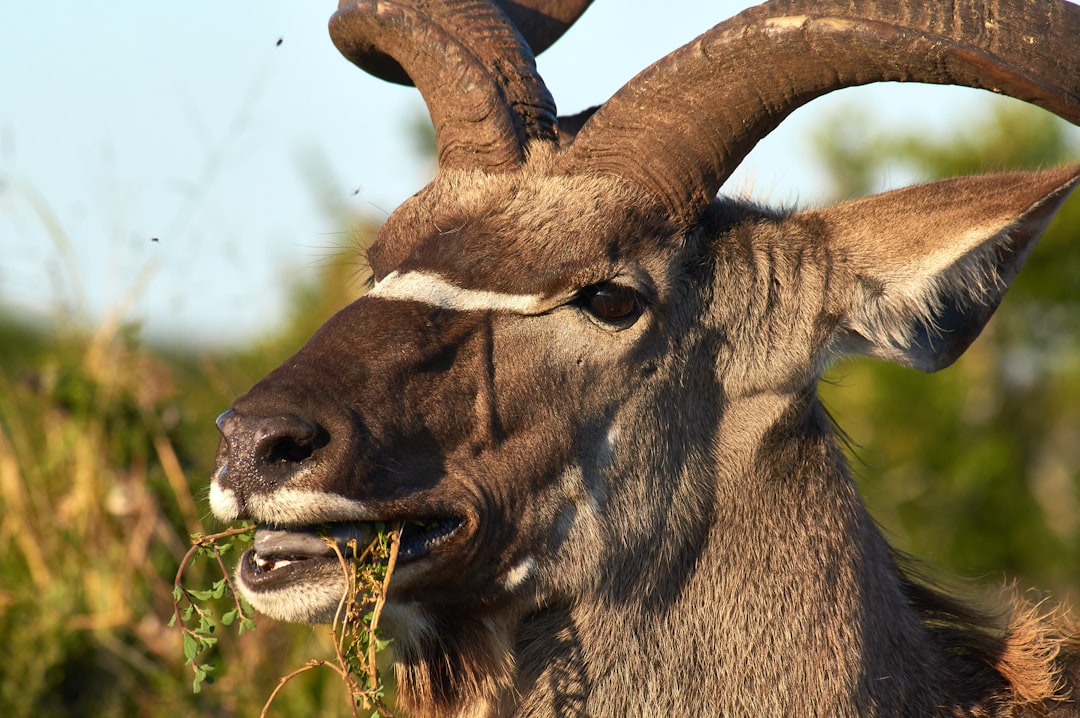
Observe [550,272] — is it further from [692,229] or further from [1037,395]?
[1037,395]

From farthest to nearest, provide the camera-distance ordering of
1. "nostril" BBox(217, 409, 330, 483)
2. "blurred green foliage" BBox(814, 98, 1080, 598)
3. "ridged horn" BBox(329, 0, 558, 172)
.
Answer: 1. "blurred green foliage" BBox(814, 98, 1080, 598)
2. "ridged horn" BBox(329, 0, 558, 172)
3. "nostril" BBox(217, 409, 330, 483)

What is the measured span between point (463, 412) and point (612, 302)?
665 mm

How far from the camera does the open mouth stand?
4.04 meters

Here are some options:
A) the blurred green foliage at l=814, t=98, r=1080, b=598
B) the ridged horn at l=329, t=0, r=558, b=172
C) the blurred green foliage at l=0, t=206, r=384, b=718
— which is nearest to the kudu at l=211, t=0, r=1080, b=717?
the ridged horn at l=329, t=0, r=558, b=172

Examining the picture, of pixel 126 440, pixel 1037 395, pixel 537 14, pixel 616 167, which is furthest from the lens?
pixel 1037 395

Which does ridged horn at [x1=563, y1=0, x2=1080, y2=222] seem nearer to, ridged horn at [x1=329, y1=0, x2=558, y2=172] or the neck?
ridged horn at [x1=329, y1=0, x2=558, y2=172]

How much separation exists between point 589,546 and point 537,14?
10.1 feet

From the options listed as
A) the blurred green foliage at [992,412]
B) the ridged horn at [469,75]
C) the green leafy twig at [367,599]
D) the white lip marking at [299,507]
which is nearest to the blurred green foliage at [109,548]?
the ridged horn at [469,75]

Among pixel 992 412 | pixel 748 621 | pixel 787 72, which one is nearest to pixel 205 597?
pixel 748 621

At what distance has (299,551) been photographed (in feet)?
13.3

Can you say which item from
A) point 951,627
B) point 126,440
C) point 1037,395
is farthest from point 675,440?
point 1037,395

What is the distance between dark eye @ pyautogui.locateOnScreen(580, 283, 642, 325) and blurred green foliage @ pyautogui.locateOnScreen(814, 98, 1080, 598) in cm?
605

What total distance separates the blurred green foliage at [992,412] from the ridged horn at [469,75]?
19.0ft

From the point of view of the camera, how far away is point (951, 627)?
502 cm
